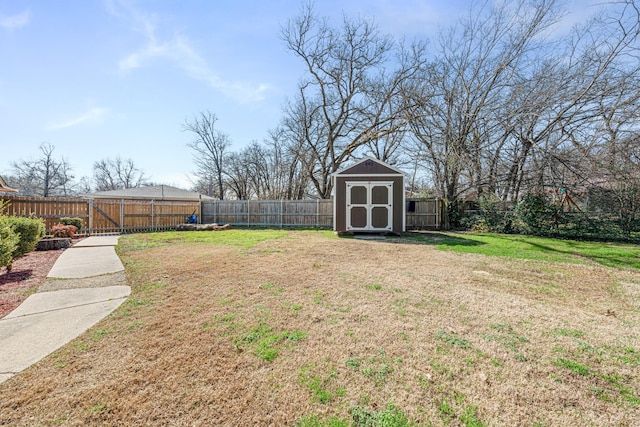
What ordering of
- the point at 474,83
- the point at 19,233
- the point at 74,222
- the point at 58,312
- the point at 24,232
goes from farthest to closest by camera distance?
the point at 474,83, the point at 74,222, the point at 24,232, the point at 19,233, the point at 58,312

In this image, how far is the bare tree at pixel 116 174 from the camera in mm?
36000

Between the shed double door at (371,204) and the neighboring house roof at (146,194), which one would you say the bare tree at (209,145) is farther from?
the shed double door at (371,204)

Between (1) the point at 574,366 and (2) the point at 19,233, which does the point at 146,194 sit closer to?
(2) the point at 19,233

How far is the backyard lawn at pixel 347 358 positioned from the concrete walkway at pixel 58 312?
182 millimetres

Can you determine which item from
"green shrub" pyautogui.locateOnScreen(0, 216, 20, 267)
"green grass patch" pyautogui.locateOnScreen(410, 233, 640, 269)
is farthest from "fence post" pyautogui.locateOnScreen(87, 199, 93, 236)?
"green grass patch" pyautogui.locateOnScreen(410, 233, 640, 269)

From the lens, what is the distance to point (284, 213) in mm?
15141

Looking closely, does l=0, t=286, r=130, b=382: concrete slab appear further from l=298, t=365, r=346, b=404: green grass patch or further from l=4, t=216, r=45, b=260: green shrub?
l=4, t=216, r=45, b=260: green shrub

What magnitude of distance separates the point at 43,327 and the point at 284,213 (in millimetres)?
12477

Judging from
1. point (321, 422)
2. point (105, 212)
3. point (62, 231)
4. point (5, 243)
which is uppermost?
point (105, 212)

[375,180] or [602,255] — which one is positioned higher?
[375,180]

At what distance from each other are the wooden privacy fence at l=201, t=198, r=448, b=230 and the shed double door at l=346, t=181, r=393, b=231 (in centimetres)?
328

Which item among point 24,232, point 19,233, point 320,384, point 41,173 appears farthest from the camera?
point 41,173

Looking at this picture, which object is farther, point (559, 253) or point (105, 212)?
point (105, 212)

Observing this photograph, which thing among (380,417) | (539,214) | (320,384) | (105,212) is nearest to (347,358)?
(320,384)
